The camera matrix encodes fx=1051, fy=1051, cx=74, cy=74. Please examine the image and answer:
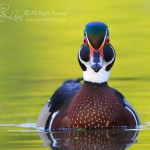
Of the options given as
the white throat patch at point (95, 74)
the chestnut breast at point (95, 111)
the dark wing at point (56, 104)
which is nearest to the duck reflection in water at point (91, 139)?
the chestnut breast at point (95, 111)

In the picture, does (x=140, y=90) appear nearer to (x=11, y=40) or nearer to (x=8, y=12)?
(x=11, y=40)

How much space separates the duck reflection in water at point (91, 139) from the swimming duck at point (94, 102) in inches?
A: 6.0

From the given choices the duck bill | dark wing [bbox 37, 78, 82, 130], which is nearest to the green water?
dark wing [bbox 37, 78, 82, 130]

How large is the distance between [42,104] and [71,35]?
6.64 metres

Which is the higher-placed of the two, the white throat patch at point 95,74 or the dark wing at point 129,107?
the white throat patch at point 95,74

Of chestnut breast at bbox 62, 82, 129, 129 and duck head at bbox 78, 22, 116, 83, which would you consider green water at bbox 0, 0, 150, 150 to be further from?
duck head at bbox 78, 22, 116, 83

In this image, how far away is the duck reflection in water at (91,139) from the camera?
11961 millimetres

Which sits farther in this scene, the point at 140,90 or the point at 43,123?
the point at 140,90

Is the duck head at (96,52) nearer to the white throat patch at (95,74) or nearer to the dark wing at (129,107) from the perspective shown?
the white throat patch at (95,74)

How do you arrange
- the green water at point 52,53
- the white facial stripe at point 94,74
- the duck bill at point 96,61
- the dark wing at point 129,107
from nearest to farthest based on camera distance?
the duck bill at point 96,61
the white facial stripe at point 94,74
the dark wing at point 129,107
the green water at point 52,53

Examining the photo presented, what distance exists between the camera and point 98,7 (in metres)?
24.6

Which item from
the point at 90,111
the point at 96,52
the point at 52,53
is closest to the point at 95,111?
the point at 90,111

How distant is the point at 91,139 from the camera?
12508 mm

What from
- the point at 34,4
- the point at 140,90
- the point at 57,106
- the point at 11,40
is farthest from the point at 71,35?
the point at 57,106
